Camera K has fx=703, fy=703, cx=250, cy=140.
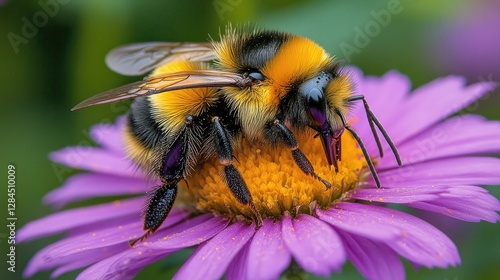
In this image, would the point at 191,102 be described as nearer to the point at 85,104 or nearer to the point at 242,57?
the point at 242,57

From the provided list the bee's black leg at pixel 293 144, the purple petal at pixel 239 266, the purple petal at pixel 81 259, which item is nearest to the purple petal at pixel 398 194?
the bee's black leg at pixel 293 144

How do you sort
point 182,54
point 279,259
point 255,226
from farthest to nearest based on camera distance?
point 182,54 < point 255,226 < point 279,259

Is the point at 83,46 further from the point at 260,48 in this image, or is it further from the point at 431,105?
the point at 431,105

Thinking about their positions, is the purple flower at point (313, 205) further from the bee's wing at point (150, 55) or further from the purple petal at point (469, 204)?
the bee's wing at point (150, 55)

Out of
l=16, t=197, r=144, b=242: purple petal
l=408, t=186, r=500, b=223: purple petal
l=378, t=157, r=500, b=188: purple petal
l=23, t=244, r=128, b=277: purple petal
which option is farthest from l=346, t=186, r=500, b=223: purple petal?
l=16, t=197, r=144, b=242: purple petal

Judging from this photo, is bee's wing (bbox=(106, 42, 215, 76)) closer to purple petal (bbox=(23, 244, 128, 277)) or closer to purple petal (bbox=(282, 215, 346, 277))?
purple petal (bbox=(23, 244, 128, 277))

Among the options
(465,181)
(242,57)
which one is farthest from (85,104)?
(465,181)
